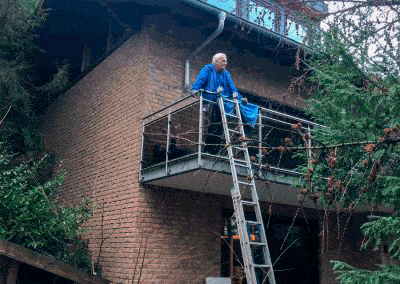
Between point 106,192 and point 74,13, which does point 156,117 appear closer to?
point 106,192

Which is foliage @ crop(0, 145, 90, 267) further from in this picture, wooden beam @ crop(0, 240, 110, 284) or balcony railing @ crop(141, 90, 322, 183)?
balcony railing @ crop(141, 90, 322, 183)

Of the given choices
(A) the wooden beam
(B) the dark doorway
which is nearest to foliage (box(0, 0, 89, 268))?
(A) the wooden beam

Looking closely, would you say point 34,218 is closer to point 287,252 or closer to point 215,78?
point 215,78

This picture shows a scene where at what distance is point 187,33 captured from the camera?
28.6ft

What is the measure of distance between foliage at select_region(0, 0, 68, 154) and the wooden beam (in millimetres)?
3342

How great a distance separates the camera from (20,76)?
31.8 ft

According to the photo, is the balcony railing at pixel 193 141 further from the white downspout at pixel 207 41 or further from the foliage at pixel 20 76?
the foliage at pixel 20 76

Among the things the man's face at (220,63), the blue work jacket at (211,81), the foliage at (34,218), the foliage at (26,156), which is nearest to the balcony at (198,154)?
the blue work jacket at (211,81)

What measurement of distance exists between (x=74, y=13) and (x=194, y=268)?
6046mm

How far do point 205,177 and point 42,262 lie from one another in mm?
2583

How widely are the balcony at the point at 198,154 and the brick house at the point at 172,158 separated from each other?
3cm

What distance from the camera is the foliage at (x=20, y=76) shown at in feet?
29.6

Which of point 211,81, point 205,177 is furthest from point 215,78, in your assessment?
point 205,177

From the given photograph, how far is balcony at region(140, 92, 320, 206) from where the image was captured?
6254mm
